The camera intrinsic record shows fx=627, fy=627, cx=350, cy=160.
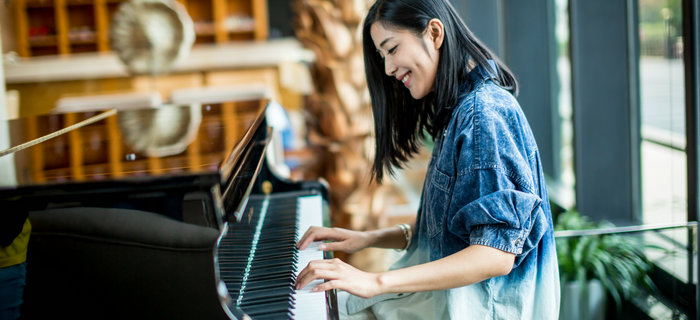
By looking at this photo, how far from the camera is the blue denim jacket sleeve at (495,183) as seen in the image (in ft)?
4.03

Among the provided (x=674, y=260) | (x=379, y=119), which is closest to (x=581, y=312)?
(x=674, y=260)

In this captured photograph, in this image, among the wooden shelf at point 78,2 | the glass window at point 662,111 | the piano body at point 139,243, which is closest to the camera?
the piano body at point 139,243

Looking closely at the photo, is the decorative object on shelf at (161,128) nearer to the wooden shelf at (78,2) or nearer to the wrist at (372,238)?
the wrist at (372,238)

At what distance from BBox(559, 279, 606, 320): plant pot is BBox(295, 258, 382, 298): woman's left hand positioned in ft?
3.97

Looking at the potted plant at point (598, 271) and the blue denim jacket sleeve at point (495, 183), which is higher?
the blue denim jacket sleeve at point (495, 183)

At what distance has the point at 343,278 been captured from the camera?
3.90 feet

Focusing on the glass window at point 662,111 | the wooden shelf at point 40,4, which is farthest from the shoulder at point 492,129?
the wooden shelf at point 40,4

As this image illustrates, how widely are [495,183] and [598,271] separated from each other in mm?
1156

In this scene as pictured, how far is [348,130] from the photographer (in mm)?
3514

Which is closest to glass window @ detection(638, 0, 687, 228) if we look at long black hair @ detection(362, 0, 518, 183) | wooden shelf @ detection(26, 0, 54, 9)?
long black hair @ detection(362, 0, 518, 183)

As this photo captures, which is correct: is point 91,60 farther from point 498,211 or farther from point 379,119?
point 498,211

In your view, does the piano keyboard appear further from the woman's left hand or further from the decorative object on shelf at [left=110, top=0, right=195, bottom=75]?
the decorative object on shelf at [left=110, top=0, right=195, bottom=75]

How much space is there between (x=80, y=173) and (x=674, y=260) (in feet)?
5.97

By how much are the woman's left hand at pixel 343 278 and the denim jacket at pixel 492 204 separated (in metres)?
0.22
